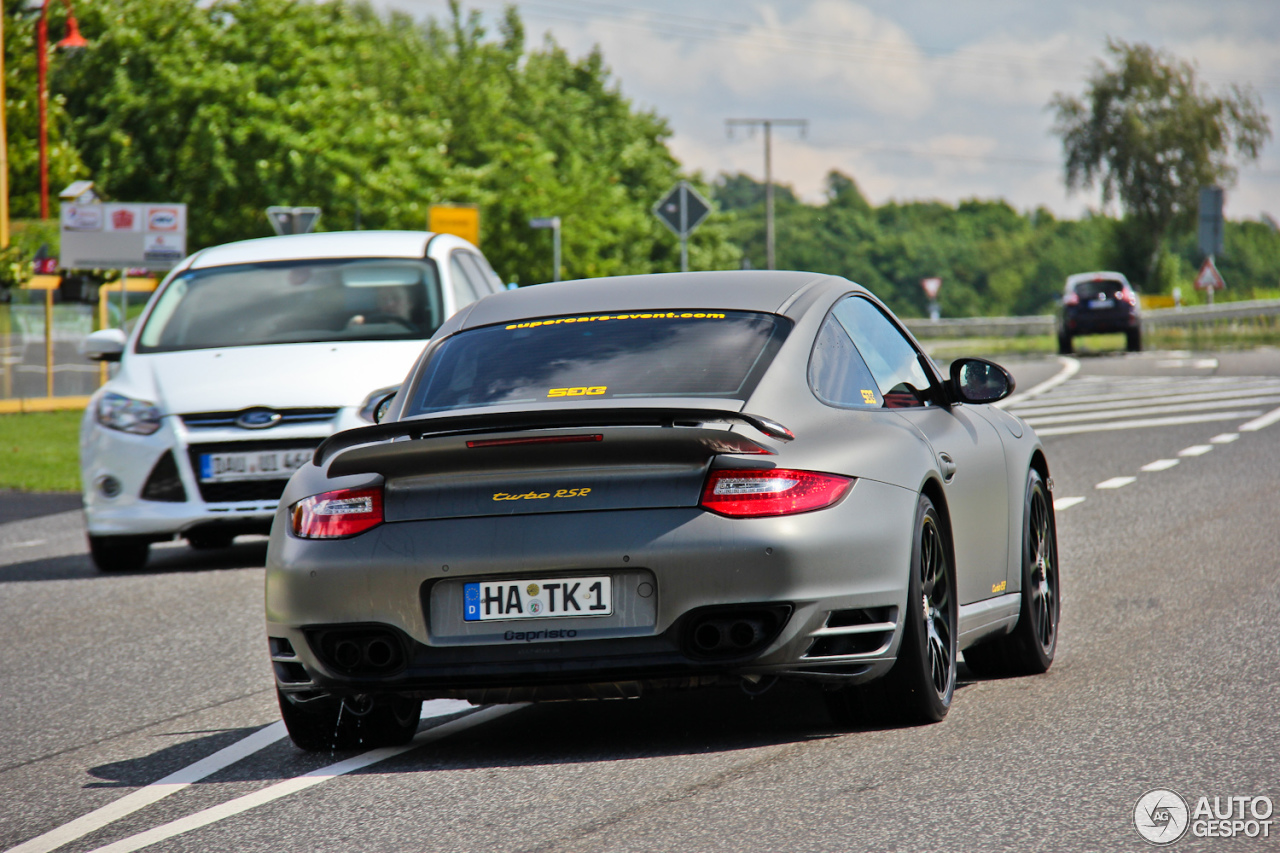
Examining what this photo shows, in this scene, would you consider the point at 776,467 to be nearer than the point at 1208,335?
Yes

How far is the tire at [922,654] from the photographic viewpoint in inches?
207

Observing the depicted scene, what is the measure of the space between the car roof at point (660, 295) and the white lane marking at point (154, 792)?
4.95ft

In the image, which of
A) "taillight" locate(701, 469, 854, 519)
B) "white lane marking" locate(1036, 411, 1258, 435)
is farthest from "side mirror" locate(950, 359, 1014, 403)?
"white lane marking" locate(1036, 411, 1258, 435)

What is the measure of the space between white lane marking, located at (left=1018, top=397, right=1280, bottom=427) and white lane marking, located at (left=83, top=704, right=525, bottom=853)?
15.0m

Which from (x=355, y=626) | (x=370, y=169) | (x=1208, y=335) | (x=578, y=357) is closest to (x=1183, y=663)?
(x=578, y=357)

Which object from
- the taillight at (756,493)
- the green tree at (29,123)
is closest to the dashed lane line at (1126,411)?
the taillight at (756,493)

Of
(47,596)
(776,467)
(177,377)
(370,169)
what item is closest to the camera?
(776,467)

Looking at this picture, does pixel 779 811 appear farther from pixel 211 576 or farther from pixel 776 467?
pixel 211 576

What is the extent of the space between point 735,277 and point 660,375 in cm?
83

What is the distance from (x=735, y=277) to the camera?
617 centimetres

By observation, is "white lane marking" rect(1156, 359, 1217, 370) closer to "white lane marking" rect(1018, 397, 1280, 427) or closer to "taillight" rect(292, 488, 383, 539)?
"white lane marking" rect(1018, 397, 1280, 427)

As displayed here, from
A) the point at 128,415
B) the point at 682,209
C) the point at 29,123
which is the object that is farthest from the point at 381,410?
the point at 29,123

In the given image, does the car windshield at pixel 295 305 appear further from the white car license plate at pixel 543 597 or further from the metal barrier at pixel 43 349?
the metal barrier at pixel 43 349

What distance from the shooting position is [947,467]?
579cm
